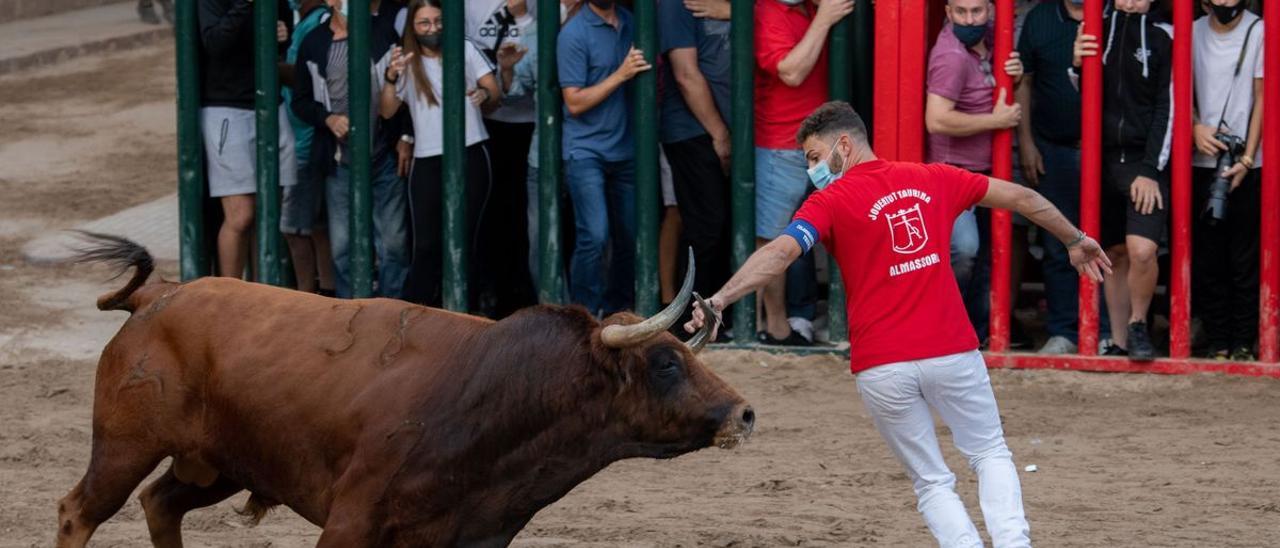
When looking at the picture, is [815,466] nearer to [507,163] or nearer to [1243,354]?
[1243,354]

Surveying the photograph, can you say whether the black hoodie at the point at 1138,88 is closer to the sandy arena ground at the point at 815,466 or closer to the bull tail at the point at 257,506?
the sandy arena ground at the point at 815,466

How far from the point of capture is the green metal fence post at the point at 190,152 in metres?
11.9

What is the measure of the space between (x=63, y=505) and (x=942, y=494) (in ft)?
10.2

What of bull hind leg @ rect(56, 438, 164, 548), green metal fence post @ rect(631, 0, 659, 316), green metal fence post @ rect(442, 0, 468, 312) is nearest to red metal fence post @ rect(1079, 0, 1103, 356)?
green metal fence post @ rect(631, 0, 659, 316)

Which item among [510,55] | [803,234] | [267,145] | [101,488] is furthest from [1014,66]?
[101,488]

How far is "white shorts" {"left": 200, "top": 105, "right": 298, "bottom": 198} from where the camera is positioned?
12055 millimetres

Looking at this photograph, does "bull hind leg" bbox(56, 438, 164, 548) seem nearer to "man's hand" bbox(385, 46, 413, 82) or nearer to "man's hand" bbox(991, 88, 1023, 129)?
"man's hand" bbox(385, 46, 413, 82)

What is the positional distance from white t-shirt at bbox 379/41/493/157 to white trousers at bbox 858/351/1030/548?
4980mm

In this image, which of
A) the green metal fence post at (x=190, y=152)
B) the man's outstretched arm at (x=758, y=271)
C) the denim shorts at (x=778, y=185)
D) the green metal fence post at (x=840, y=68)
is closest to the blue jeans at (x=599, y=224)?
the denim shorts at (x=778, y=185)

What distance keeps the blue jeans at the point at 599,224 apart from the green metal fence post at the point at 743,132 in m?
0.61

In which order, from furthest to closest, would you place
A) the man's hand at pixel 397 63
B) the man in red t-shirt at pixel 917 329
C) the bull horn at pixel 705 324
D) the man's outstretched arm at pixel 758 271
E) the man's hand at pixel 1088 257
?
1. the man's hand at pixel 397 63
2. the man's hand at pixel 1088 257
3. the man in red t-shirt at pixel 917 329
4. the man's outstretched arm at pixel 758 271
5. the bull horn at pixel 705 324

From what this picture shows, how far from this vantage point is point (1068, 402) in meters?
10.6

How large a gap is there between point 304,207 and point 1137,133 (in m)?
4.79

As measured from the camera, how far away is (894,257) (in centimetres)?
706
